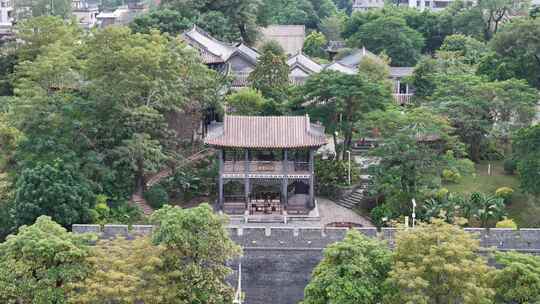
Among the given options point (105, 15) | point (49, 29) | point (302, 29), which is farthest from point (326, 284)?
point (105, 15)

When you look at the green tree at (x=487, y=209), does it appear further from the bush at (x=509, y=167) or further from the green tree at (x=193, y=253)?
the green tree at (x=193, y=253)

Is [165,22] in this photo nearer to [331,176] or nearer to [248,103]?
[248,103]

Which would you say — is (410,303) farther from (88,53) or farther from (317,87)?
(88,53)

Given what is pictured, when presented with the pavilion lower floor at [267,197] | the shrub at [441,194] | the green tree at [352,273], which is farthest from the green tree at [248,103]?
the green tree at [352,273]

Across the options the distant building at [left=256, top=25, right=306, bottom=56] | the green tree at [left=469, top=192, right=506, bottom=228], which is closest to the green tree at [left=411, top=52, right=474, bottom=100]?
the green tree at [left=469, top=192, right=506, bottom=228]

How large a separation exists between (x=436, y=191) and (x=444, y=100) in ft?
23.7

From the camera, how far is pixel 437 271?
18.9m

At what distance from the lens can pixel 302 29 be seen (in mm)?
64562

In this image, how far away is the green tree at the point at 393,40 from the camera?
55.3 m

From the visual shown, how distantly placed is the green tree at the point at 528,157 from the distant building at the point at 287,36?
30.6 m

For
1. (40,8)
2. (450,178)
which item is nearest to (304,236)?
(450,178)

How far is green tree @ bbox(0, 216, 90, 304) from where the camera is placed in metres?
19.7

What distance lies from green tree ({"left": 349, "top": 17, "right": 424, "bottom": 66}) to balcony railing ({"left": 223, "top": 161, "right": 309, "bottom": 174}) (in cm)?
2622

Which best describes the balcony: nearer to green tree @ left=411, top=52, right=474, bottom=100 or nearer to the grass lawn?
the grass lawn
